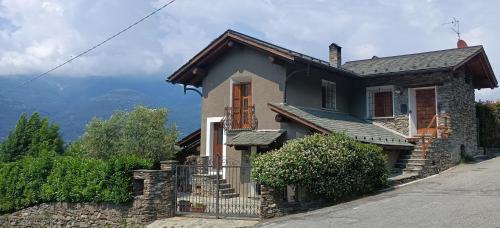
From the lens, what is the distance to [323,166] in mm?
12938

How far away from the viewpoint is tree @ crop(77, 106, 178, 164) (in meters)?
21.8

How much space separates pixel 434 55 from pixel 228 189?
511 inches

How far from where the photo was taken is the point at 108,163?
14.7m

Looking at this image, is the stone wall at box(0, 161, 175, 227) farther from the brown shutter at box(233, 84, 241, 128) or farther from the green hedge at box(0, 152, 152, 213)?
the brown shutter at box(233, 84, 241, 128)

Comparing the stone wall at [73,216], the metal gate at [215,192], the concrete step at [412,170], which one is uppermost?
the concrete step at [412,170]

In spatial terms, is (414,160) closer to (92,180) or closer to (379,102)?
(379,102)

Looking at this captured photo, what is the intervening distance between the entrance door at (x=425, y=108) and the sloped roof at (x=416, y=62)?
1.29 m

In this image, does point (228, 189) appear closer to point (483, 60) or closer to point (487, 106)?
point (483, 60)

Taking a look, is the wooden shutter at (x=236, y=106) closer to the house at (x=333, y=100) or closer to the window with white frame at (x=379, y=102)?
the house at (x=333, y=100)

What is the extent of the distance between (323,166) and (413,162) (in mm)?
7249

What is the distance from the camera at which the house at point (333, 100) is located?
1800 centimetres

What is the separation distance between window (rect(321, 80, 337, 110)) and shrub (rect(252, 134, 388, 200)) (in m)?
6.40

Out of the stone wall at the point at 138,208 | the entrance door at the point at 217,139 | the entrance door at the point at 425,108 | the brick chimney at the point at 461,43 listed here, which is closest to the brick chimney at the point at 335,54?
the entrance door at the point at 425,108

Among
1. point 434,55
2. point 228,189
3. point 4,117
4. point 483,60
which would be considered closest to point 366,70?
point 434,55
